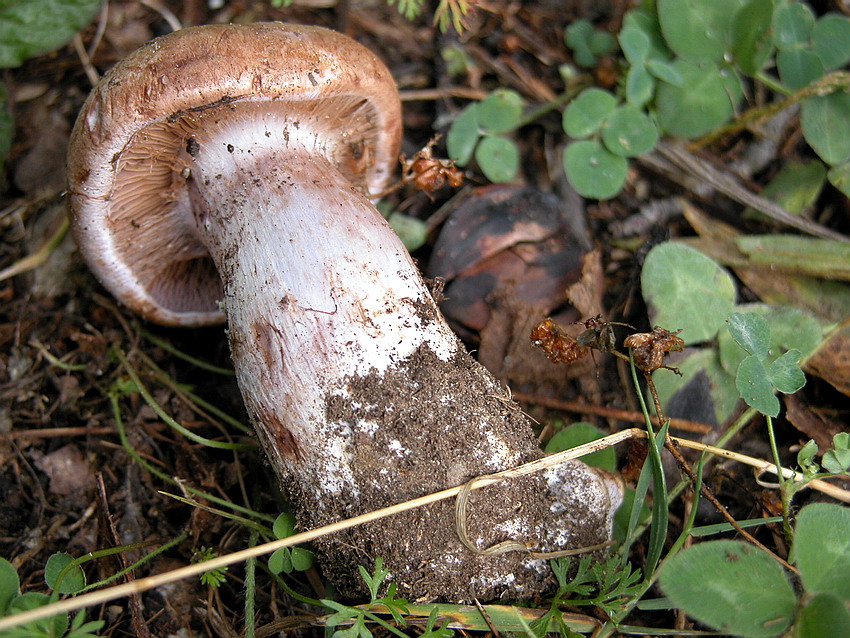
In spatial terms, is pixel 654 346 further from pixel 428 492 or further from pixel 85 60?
pixel 85 60

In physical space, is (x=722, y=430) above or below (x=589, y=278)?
below

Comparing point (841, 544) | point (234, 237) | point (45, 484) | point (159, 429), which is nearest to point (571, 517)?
point (841, 544)

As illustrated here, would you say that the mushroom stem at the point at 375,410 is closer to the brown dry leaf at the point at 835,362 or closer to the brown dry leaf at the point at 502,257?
the brown dry leaf at the point at 502,257

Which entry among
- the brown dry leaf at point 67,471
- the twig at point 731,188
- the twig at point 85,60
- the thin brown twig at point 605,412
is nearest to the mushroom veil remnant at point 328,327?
the thin brown twig at point 605,412

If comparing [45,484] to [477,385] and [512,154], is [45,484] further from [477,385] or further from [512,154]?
[512,154]

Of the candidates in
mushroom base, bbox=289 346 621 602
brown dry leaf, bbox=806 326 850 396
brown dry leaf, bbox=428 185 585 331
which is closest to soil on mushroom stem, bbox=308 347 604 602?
mushroom base, bbox=289 346 621 602

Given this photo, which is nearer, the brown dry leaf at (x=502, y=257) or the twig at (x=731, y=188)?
the brown dry leaf at (x=502, y=257)

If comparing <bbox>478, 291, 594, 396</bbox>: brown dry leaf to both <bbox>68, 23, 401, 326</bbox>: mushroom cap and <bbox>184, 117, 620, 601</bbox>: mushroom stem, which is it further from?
<bbox>68, 23, 401, 326</bbox>: mushroom cap
